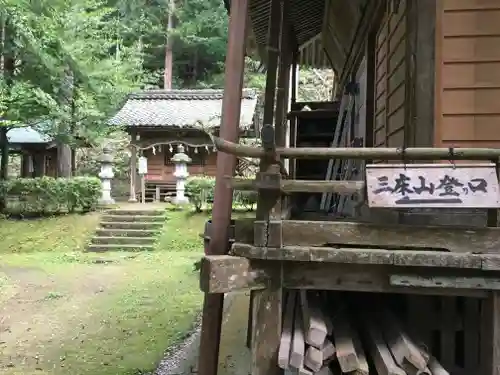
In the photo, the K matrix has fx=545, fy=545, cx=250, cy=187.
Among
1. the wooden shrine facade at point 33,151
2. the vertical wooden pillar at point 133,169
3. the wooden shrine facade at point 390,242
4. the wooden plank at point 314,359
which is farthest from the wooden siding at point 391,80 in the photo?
the wooden shrine facade at point 33,151

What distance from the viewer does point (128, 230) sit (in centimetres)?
1800

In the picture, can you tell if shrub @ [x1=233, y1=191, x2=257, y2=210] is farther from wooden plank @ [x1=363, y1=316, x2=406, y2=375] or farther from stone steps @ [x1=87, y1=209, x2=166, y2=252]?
wooden plank @ [x1=363, y1=316, x2=406, y2=375]

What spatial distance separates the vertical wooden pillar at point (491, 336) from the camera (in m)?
3.79

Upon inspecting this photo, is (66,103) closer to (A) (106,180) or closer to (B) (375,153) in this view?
(A) (106,180)

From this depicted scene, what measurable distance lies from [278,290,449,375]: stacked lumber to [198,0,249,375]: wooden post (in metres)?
0.68

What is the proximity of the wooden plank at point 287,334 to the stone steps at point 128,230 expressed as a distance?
481 inches

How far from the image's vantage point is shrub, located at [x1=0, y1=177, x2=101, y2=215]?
18.9 m

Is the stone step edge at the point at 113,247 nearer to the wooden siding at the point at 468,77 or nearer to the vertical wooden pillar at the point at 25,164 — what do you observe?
the wooden siding at the point at 468,77

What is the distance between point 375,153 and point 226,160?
1313 mm

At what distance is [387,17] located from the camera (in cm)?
635

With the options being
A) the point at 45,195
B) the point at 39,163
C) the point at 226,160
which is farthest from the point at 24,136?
the point at 226,160

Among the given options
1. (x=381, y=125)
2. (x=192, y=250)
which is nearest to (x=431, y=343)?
(x=381, y=125)

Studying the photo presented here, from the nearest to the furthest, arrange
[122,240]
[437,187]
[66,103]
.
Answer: [437,187] → [122,240] → [66,103]

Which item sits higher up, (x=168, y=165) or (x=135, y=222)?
(x=168, y=165)
